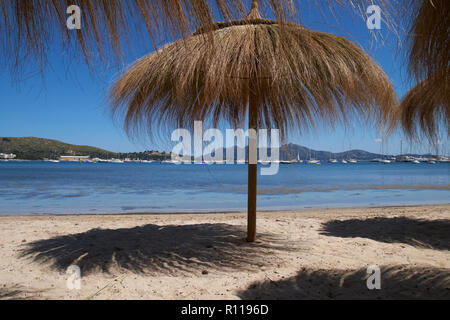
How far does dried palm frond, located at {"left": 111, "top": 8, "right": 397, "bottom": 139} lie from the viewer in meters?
2.41

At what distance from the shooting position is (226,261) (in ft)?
10.2

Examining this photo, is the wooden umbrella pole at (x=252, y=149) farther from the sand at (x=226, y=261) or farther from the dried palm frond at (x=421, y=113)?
the dried palm frond at (x=421, y=113)

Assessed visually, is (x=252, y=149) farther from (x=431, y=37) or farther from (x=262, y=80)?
(x=431, y=37)

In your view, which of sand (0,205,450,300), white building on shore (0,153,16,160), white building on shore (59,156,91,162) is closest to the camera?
sand (0,205,450,300)

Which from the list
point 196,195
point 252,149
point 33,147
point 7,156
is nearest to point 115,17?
point 252,149

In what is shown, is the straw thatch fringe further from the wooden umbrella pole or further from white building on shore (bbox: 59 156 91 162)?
white building on shore (bbox: 59 156 91 162)

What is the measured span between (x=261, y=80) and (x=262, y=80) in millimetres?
14

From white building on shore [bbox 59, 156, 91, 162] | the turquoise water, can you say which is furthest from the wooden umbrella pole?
white building on shore [bbox 59, 156, 91, 162]

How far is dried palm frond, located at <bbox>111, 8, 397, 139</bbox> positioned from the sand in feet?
4.64

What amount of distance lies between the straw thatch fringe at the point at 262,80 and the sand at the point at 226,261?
1408 millimetres
